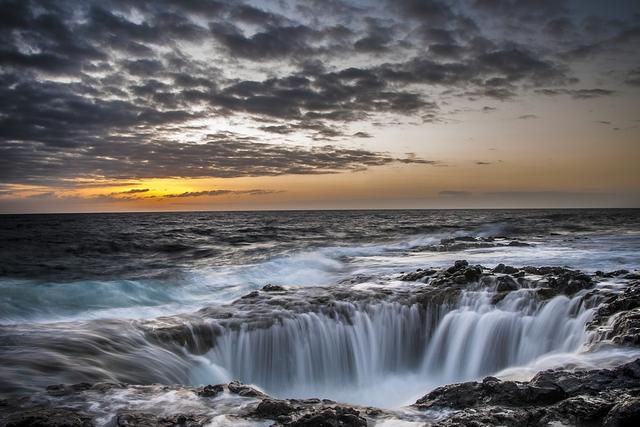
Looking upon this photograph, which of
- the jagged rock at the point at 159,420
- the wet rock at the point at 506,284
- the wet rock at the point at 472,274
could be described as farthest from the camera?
the wet rock at the point at 472,274

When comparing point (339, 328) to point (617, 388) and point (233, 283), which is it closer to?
point (617, 388)

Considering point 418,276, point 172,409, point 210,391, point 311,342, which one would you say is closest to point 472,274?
point 418,276

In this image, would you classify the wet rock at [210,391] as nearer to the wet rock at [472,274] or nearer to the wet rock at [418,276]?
the wet rock at [472,274]

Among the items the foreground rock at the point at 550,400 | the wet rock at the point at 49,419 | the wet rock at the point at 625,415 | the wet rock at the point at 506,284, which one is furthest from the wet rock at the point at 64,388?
the wet rock at the point at 506,284

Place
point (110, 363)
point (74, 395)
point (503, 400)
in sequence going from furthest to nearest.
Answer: point (110, 363) < point (74, 395) < point (503, 400)

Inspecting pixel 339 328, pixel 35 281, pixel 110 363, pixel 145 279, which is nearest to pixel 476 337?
pixel 339 328

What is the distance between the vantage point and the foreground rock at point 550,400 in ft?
12.5

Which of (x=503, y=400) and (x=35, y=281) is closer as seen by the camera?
(x=503, y=400)

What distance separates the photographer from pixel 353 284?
41.7ft

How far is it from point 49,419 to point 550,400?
4.59 m

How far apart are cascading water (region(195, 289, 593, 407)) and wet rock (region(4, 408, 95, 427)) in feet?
11.1

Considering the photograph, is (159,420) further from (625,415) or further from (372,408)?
(625,415)

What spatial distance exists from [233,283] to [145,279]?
3.90 metres

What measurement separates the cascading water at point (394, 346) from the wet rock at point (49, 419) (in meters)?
3.38
